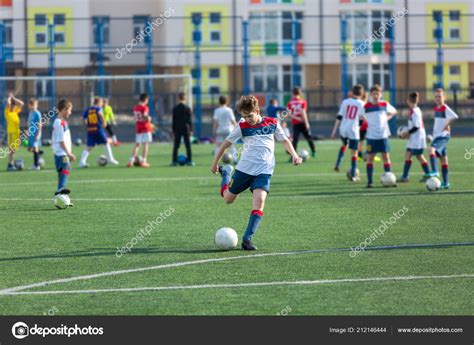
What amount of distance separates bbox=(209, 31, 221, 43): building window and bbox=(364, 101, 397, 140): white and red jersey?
34313mm

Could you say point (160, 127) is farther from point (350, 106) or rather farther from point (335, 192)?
point (335, 192)

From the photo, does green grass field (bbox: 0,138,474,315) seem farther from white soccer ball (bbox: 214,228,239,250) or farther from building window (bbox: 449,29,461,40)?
building window (bbox: 449,29,461,40)

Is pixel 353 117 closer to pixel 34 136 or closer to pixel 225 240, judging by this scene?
pixel 34 136

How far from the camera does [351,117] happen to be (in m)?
25.0

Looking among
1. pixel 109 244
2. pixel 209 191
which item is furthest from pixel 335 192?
pixel 109 244

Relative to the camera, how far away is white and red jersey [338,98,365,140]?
24.7 meters

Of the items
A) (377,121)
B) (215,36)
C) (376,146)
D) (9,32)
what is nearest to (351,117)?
(377,121)

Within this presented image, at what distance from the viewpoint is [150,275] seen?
11.3m

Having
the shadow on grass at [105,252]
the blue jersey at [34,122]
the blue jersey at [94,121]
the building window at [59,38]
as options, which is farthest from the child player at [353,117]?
the building window at [59,38]

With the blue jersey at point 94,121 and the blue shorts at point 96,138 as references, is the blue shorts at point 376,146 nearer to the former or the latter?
the blue shorts at point 96,138

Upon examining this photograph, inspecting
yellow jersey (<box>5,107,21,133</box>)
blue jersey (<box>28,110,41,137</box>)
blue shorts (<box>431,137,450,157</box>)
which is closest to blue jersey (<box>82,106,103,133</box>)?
blue jersey (<box>28,110,41,137</box>)
